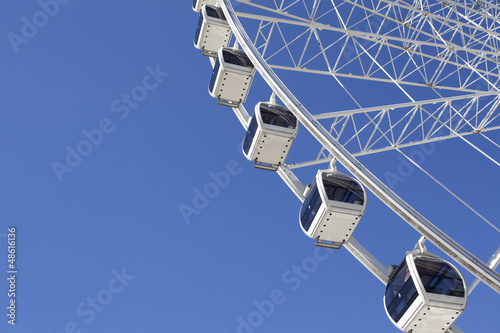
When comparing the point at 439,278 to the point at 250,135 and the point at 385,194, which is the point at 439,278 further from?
the point at 250,135

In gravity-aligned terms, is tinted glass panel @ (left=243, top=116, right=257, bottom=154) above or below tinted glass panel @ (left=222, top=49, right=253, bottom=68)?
below

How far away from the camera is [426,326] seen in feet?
25.4

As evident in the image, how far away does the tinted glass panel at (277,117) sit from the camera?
10578 mm

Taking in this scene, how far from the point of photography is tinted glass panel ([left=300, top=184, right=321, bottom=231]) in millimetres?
9109

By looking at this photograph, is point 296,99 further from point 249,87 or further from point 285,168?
point 249,87

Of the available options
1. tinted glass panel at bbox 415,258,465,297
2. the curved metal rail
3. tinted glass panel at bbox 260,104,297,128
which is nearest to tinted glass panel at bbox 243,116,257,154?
tinted glass panel at bbox 260,104,297,128

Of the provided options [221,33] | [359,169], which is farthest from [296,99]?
[221,33]

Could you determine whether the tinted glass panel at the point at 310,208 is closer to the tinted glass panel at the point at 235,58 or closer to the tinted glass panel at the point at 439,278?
the tinted glass panel at the point at 439,278

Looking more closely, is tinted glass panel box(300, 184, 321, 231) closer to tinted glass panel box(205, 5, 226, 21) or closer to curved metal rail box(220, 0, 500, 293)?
curved metal rail box(220, 0, 500, 293)

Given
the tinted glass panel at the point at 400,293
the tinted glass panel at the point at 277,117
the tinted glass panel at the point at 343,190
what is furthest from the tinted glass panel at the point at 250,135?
the tinted glass panel at the point at 400,293

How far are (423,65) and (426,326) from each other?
955 cm

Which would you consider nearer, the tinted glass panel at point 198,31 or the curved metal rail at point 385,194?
the curved metal rail at point 385,194

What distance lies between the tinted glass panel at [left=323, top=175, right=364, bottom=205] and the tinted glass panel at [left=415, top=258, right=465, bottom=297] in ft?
4.82

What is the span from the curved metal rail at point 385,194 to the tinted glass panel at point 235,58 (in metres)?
2.74
